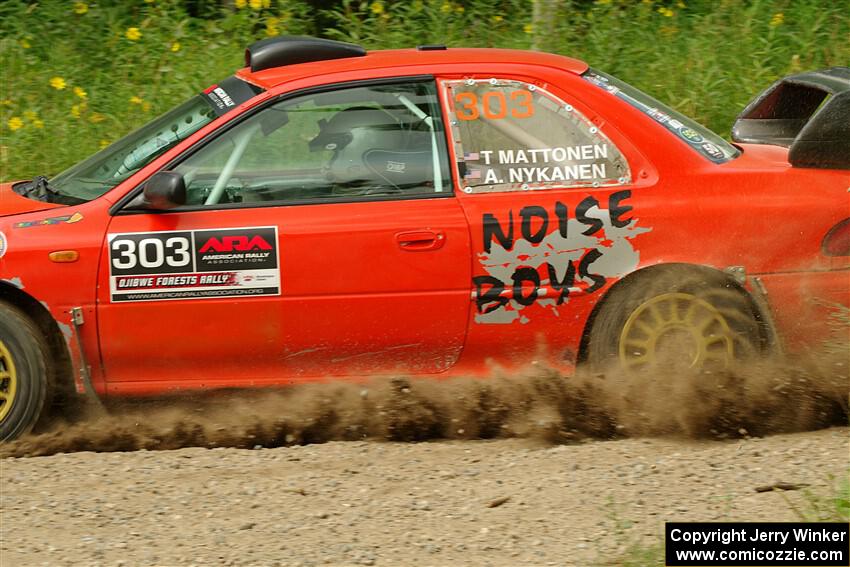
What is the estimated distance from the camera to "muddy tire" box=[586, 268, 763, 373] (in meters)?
4.96

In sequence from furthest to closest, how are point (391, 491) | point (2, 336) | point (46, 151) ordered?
point (46, 151)
point (2, 336)
point (391, 491)

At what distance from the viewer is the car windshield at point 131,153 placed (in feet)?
16.9

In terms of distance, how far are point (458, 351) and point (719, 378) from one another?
3.59 ft

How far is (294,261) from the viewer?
16.1 feet

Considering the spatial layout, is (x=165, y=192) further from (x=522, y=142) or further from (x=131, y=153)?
(x=522, y=142)

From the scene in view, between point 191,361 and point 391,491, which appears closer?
point 391,491

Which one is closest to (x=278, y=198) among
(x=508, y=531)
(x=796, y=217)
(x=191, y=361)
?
(x=191, y=361)

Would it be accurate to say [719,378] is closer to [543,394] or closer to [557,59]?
[543,394]

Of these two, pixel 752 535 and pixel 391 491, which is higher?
pixel 752 535

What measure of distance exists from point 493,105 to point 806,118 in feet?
6.84

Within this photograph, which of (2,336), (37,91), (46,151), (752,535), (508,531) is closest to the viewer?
(752,535)

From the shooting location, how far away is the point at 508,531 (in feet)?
13.0

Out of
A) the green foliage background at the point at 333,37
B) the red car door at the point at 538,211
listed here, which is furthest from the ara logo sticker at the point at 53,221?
the green foliage background at the point at 333,37

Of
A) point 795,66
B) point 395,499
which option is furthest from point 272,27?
point 395,499
